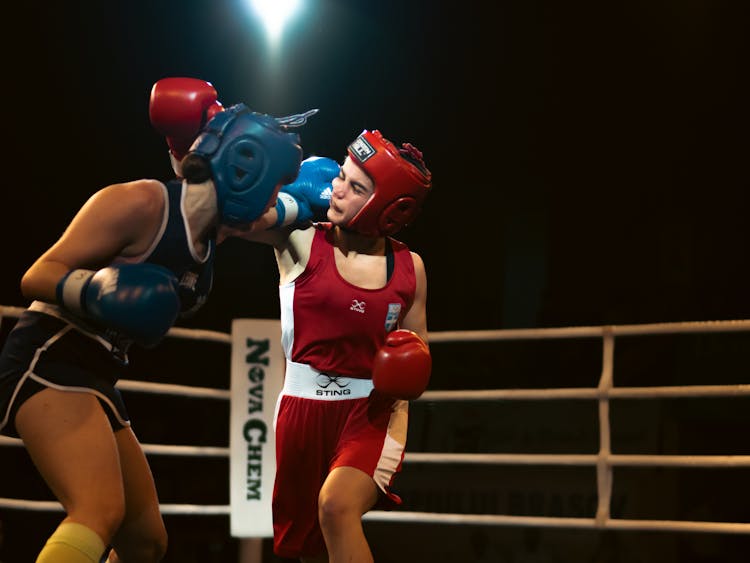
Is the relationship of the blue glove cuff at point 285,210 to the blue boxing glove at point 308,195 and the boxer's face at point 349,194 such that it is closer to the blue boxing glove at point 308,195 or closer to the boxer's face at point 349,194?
the blue boxing glove at point 308,195

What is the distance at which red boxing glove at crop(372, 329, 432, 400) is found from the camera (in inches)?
95.7

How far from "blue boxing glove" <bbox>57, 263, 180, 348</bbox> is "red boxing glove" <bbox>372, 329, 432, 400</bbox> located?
76 centimetres

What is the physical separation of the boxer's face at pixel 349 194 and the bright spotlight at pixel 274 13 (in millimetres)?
3118

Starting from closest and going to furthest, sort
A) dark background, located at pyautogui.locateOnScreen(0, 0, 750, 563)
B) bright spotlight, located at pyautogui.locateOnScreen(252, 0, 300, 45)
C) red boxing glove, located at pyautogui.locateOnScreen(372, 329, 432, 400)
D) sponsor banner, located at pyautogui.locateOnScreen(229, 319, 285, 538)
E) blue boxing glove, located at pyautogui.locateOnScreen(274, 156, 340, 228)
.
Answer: red boxing glove, located at pyautogui.locateOnScreen(372, 329, 432, 400), blue boxing glove, located at pyautogui.locateOnScreen(274, 156, 340, 228), sponsor banner, located at pyautogui.locateOnScreen(229, 319, 285, 538), dark background, located at pyautogui.locateOnScreen(0, 0, 750, 563), bright spotlight, located at pyautogui.locateOnScreen(252, 0, 300, 45)

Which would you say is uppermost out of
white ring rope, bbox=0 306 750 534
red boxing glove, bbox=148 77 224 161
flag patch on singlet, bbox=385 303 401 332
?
red boxing glove, bbox=148 77 224 161

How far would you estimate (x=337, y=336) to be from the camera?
2584mm

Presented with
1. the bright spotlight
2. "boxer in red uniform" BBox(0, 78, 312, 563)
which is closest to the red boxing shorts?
"boxer in red uniform" BBox(0, 78, 312, 563)

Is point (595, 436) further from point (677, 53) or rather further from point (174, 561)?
point (677, 53)

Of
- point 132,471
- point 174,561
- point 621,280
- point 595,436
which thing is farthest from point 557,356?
point 132,471

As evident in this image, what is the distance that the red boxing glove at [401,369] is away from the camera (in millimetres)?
2430

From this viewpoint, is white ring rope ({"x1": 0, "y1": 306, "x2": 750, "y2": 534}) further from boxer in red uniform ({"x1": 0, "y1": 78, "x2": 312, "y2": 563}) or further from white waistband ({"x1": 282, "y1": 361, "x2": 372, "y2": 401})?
boxer in red uniform ({"x1": 0, "y1": 78, "x2": 312, "y2": 563})

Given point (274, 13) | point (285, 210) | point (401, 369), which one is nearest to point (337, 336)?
point (401, 369)

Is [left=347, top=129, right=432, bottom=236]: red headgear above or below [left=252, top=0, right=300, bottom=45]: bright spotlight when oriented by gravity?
below

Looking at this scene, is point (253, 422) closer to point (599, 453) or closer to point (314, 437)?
point (314, 437)
